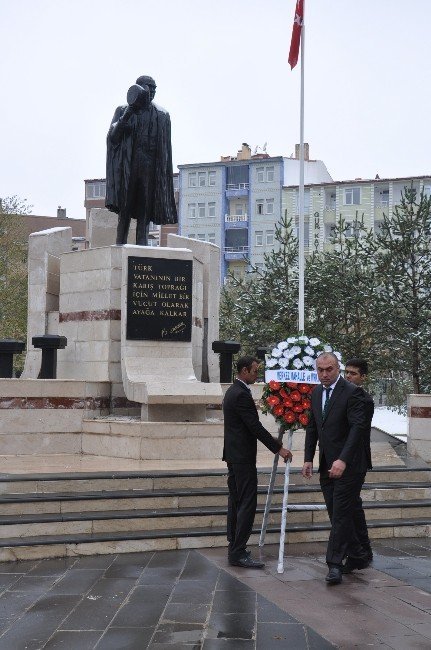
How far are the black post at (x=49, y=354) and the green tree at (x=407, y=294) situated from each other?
12.3 meters

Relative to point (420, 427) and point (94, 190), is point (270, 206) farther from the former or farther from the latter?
point (420, 427)

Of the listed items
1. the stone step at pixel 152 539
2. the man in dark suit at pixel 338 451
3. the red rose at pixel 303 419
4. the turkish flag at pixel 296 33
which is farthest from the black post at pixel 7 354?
the turkish flag at pixel 296 33

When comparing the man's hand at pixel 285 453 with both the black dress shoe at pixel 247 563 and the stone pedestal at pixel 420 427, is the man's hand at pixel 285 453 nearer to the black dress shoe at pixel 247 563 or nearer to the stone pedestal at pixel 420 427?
the black dress shoe at pixel 247 563

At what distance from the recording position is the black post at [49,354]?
44.2 ft

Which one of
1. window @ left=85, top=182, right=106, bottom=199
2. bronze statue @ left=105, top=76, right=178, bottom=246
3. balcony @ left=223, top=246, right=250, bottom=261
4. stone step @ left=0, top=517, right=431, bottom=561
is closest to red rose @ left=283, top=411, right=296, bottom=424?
stone step @ left=0, top=517, right=431, bottom=561

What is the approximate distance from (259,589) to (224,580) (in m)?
0.41

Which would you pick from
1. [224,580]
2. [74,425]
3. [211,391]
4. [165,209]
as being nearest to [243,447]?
[224,580]

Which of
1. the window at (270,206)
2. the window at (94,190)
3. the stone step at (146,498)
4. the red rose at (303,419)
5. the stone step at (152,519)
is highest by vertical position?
the window at (94,190)

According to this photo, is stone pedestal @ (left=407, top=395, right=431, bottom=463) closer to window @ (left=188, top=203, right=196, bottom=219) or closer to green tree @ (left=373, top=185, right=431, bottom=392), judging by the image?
green tree @ (left=373, top=185, right=431, bottom=392)

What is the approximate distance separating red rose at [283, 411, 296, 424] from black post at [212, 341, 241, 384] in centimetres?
660

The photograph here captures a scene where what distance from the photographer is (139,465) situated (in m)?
11.0

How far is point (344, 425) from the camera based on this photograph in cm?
738

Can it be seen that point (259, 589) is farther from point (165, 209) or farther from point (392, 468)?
point (165, 209)

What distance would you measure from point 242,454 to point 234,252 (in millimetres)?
59912
